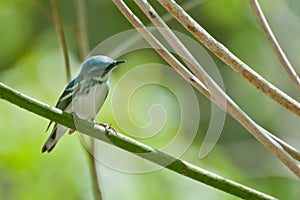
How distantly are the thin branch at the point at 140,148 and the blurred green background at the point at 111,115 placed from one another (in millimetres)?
602

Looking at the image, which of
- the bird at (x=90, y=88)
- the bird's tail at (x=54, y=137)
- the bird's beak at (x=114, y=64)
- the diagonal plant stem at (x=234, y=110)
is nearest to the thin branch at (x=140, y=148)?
the diagonal plant stem at (x=234, y=110)

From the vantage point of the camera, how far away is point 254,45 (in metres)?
3.23

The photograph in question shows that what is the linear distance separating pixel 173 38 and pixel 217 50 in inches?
2.4

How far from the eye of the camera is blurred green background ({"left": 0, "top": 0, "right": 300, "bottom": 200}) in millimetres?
1999

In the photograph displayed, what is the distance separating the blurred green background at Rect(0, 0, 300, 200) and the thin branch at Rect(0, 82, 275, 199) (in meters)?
0.60

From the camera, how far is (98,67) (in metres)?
1.36

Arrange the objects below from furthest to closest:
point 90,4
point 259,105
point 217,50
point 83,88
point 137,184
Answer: point 90,4, point 259,105, point 137,184, point 83,88, point 217,50

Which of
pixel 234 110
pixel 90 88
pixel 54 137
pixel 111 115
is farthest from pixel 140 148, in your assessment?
pixel 111 115

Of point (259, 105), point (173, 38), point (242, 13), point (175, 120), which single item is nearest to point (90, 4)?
point (242, 13)

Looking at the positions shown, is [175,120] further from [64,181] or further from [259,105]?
[259,105]

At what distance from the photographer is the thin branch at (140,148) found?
766 mm

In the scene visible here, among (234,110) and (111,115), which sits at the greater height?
(234,110)

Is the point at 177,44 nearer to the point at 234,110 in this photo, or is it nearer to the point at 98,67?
the point at 234,110

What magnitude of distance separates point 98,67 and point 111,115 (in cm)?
49
